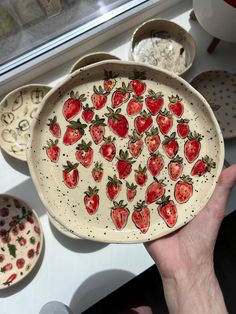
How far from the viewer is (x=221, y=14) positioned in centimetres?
78

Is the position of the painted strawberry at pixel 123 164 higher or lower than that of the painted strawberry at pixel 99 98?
lower

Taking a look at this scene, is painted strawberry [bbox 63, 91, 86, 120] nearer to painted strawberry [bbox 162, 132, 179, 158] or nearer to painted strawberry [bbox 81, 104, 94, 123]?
painted strawberry [bbox 81, 104, 94, 123]

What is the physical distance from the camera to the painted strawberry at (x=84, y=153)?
664mm

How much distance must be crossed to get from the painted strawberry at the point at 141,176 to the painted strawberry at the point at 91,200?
0.07 meters

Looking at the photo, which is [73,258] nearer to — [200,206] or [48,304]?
[48,304]

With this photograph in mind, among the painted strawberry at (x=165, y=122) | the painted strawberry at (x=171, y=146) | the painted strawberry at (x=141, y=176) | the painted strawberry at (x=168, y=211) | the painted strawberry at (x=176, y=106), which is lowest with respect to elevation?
the painted strawberry at (x=168, y=211)

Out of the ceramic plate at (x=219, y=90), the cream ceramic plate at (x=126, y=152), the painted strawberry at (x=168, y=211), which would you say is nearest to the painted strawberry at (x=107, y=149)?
the cream ceramic plate at (x=126, y=152)

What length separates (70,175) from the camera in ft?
2.16

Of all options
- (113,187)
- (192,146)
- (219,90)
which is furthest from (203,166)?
(219,90)

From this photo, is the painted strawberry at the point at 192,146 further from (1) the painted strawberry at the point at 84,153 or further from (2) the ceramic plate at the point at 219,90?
(2) the ceramic plate at the point at 219,90

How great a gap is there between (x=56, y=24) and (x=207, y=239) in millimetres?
539

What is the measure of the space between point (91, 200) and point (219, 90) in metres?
0.46

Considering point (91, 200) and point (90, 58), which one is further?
point (90, 58)

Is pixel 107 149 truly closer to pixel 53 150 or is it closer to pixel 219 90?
pixel 53 150
